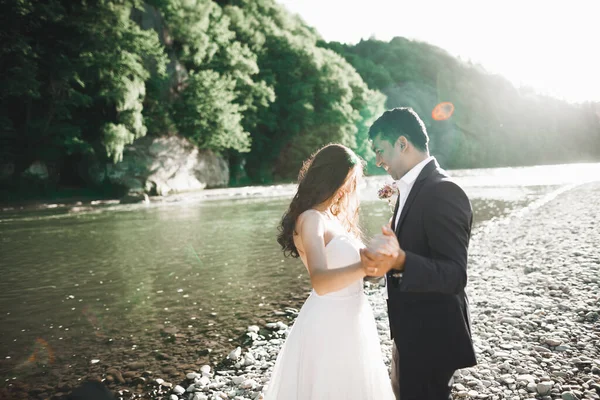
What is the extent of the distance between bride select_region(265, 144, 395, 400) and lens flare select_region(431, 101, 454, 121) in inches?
5038

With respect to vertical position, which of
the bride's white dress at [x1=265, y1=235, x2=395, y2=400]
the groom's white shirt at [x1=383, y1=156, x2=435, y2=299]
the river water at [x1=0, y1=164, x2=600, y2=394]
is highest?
the groom's white shirt at [x1=383, y1=156, x2=435, y2=299]

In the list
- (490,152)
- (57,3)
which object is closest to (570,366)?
(57,3)

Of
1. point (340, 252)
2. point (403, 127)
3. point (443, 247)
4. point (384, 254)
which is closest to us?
point (384, 254)

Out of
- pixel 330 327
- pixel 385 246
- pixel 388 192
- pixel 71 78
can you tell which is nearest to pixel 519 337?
pixel 388 192

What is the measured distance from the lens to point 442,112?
13025 centimetres

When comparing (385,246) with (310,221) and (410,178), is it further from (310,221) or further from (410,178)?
(310,221)

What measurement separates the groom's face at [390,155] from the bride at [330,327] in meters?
0.40

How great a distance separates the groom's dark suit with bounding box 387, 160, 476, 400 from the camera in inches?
98.6

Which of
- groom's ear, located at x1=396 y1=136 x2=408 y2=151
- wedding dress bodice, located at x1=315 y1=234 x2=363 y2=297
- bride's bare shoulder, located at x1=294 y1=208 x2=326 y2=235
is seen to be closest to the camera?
groom's ear, located at x1=396 y1=136 x2=408 y2=151

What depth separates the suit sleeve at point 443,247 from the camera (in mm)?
2363

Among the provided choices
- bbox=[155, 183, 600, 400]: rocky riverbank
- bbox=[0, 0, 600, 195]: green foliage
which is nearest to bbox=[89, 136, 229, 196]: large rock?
bbox=[0, 0, 600, 195]: green foliage

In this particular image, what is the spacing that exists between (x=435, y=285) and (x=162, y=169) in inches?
1594

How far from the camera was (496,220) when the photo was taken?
20641 millimetres

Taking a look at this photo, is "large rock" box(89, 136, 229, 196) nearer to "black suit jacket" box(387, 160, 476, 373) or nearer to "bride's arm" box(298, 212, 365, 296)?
"bride's arm" box(298, 212, 365, 296)
